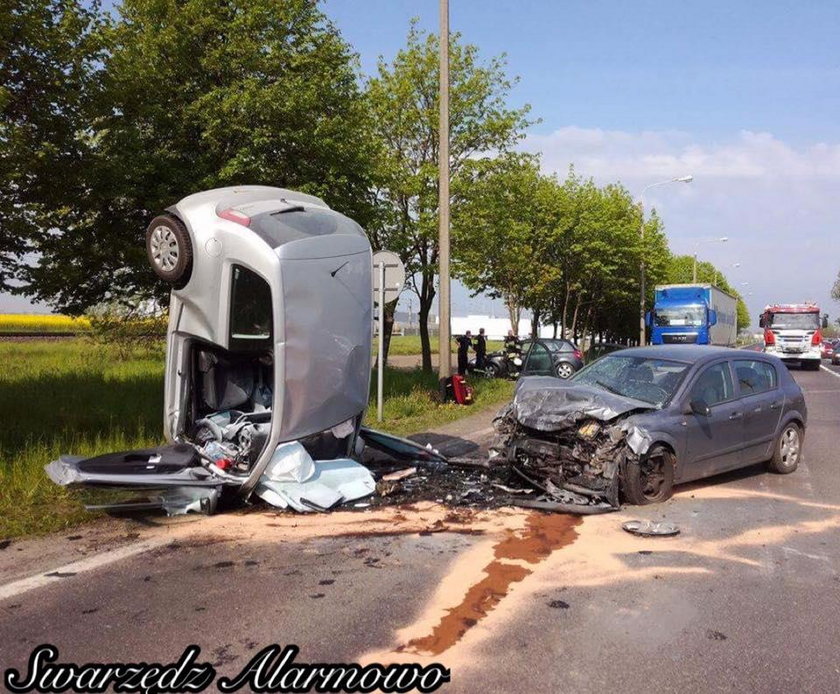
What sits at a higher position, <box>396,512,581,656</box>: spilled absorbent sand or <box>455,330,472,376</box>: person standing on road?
<box>455,330,472,376</box>: person standing on road

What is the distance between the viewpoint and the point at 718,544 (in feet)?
18.4

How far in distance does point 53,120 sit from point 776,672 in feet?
30.2

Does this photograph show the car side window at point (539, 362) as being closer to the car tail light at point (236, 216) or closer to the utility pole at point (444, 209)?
the utility pole at point (444, 209)

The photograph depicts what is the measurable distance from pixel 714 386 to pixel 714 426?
52 cm

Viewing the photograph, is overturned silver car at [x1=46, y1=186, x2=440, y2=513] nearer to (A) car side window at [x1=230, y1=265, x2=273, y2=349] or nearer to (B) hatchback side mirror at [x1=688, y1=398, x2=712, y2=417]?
(A) car side window at [x1=230, y1=265, x2=273, y2=349]

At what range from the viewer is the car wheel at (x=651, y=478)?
659 cm

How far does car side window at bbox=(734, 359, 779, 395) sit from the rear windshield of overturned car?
14.6ft

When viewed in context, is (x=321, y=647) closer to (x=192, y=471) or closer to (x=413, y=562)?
(x=413, y=562)

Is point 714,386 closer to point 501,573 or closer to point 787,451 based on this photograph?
point 787,451

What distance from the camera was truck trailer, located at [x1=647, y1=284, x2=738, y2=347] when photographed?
112ft

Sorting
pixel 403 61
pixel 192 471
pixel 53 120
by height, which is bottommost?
pixel 192 471

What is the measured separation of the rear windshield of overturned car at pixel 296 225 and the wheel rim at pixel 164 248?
0.77 m

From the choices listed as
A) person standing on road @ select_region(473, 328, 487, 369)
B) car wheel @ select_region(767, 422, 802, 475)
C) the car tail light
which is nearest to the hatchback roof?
car wheel @ select_region(767, 422, 802, 475)

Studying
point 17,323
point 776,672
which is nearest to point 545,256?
point 776,672
